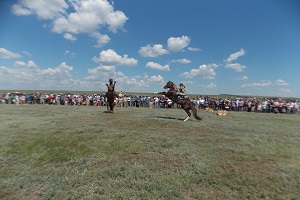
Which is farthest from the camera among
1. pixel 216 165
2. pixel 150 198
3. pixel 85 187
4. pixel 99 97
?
pixel 99 97

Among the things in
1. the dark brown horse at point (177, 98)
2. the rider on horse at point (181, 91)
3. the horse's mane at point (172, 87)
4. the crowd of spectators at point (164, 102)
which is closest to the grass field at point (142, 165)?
the dark brown horse at point (177, 98)

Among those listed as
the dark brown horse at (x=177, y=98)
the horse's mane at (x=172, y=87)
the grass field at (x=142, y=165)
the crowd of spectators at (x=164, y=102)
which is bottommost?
the grass field at (x=142, y=165)

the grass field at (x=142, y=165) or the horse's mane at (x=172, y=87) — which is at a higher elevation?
the horse's mane at (x=172, y=87)

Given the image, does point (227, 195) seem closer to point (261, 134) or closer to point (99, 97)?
point (261, 134)

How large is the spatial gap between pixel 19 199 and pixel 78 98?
3184 cm

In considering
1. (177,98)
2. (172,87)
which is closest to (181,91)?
(177,98)

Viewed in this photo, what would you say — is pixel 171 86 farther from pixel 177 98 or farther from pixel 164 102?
pixel 164 102

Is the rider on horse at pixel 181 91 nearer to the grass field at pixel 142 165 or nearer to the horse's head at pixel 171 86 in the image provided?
the horse's head at pixel 171 86

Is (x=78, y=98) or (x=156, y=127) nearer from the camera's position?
(x=156, y=127)

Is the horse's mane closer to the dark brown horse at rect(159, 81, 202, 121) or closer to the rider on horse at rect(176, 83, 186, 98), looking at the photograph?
the dark brown horse at rect(159, 81, 202, 121)

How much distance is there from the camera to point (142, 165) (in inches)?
322

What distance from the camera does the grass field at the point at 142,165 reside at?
6695 mm

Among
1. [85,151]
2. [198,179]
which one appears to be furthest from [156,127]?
[198,179]

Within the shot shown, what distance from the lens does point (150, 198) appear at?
249 inches
